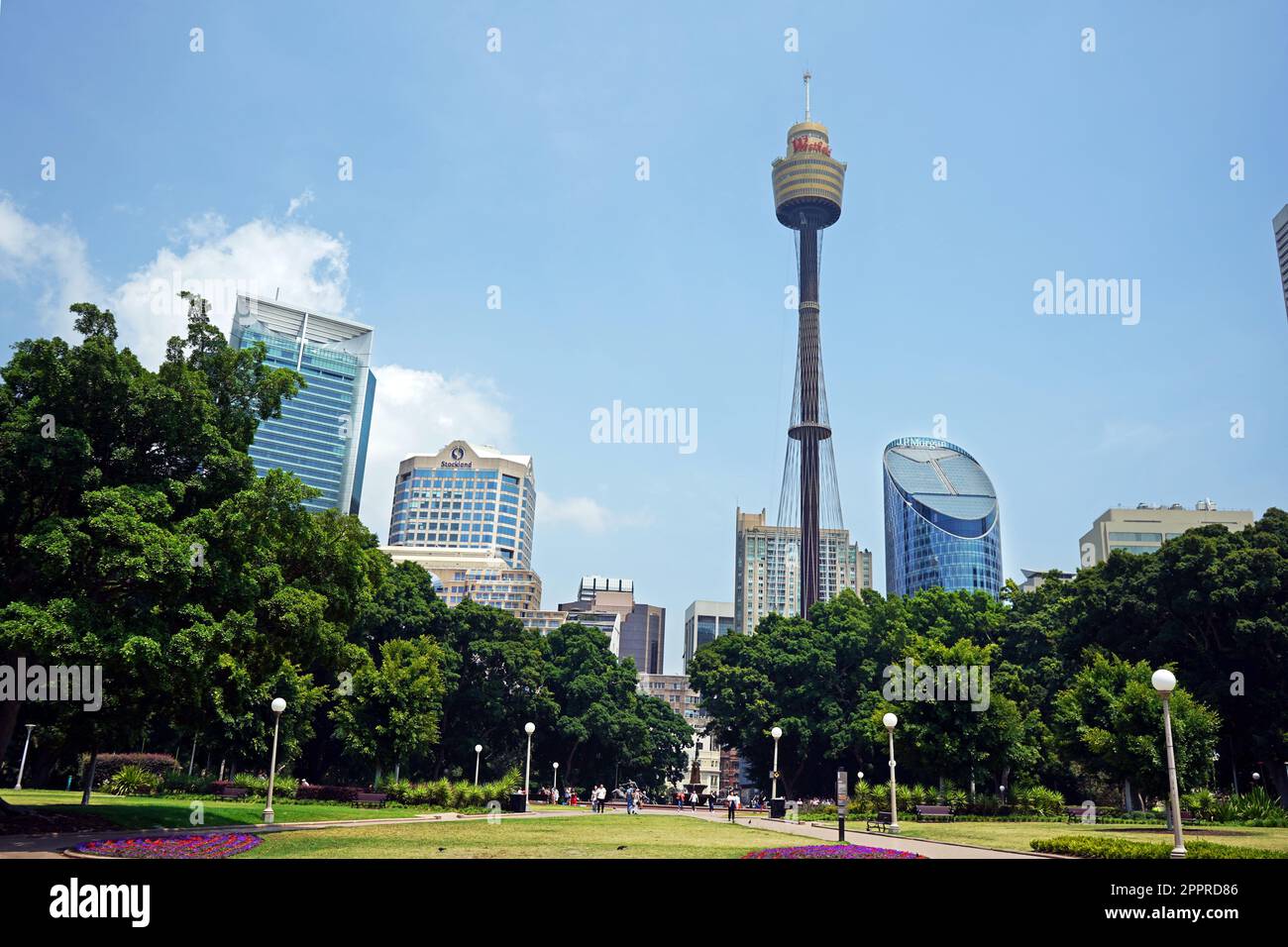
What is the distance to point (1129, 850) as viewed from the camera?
1875cm

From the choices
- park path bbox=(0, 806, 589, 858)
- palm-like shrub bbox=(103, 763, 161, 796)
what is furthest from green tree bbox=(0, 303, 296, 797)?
palm-like shrub bbox=(103, 763, 161, 796)

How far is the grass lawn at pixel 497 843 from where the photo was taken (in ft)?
61.3

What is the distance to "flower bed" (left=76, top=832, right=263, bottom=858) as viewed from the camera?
1678 cm

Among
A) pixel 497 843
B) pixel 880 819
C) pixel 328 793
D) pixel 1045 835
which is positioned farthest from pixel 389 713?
pixel 1045 835

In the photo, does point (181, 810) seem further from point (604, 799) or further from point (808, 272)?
point (808, 272)

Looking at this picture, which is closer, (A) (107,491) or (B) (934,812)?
(A) (107,491)

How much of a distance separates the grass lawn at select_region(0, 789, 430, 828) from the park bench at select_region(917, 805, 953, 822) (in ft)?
70.2

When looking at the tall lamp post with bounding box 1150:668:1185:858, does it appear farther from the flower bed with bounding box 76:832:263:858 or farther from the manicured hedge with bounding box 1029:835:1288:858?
the flower bed with bounding box 76:832:263:858

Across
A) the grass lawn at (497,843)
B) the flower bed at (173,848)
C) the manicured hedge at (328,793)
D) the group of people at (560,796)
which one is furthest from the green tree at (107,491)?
the group of people at (560,796)

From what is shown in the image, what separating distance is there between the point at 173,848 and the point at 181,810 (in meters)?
15.9

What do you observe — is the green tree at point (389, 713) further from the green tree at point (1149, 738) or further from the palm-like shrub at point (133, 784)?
the green tree at point (1149, 738)
